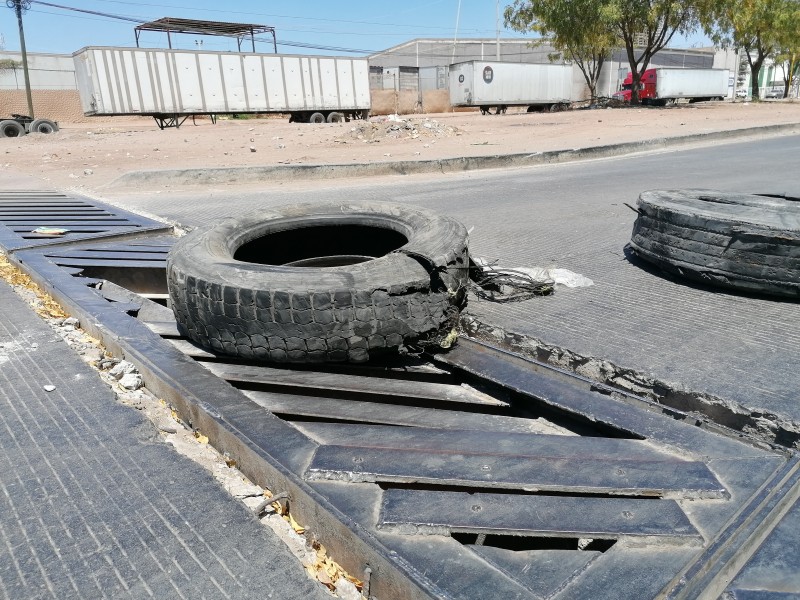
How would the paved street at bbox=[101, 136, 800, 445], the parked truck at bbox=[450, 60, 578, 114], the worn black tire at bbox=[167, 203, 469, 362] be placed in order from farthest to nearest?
the parked truck at bbox=[450, 60, 578, 114]
the worn black tire at bbox=[167, 203, 469, 362]
the paved street at bbox=[101, 136, 800, 445]

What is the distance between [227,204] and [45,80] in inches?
1505

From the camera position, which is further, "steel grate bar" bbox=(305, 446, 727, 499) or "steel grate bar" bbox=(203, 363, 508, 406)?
"steel grate bar" bbox=(203, 363, 508, 406)

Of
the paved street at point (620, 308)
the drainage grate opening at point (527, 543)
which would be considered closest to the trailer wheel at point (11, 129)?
the paved street at point (620, 308)

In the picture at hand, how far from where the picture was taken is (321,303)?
219 cm

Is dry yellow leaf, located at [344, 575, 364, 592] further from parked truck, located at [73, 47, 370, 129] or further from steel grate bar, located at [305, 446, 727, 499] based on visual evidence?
parked truck, located at [73, 47, 370, 129]

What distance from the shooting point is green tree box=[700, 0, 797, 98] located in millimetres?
28344

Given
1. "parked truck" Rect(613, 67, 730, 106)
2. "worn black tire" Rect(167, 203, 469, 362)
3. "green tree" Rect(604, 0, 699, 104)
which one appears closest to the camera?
"worn black tire" Rect(167, 203, 469, 362)

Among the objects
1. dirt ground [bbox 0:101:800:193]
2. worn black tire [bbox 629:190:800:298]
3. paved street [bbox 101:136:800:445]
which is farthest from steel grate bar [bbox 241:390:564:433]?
dirt ground [bbox 0:101:800:193]

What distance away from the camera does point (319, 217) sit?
336cm

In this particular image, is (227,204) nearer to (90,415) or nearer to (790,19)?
(90,415)

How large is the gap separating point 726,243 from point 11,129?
87.0 ft

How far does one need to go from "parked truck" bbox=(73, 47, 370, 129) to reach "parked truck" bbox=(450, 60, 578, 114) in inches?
285

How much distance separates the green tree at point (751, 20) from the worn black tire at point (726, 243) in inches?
1192

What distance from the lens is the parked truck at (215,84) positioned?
75.5 ft
